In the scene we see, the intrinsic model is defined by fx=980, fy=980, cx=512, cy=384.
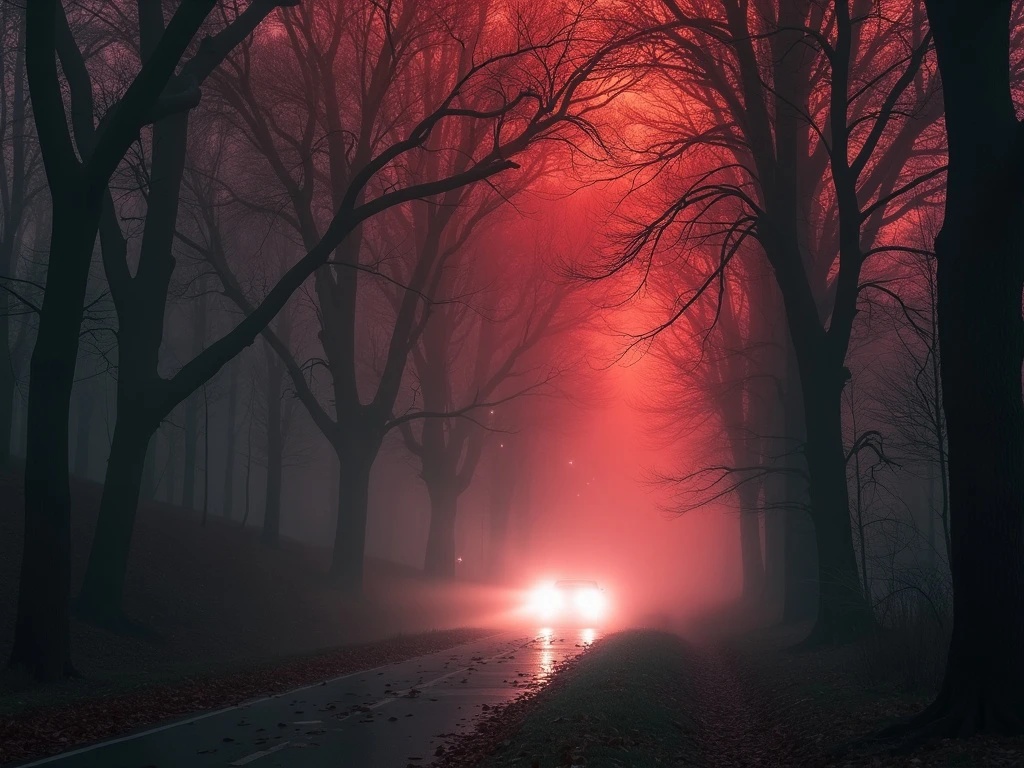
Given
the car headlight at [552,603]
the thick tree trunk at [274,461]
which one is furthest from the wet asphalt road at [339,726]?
the car headlight at [552,603]

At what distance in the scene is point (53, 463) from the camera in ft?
45.1

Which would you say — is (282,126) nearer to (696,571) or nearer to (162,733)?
(162,733)

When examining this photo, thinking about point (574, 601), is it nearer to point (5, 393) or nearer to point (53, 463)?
point (5, 393)

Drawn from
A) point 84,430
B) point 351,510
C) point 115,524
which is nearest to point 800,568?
point 351,510

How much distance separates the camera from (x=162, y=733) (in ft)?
32.5

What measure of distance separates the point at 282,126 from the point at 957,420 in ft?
67.5

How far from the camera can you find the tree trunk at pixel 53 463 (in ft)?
44.0

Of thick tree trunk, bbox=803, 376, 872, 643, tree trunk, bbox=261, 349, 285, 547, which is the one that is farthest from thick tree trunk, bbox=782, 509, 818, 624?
tree trunk, bbox=261, 349, 285, 547

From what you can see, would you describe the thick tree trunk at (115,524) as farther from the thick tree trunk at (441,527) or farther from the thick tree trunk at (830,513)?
the thick tree trunk at (441,527)

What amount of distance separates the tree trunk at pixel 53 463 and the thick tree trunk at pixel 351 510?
13.6 metres

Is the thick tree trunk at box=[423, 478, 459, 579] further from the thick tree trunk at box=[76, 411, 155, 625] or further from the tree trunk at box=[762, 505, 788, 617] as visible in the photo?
the thick tree trunk at box=[76, 411, 155, 625]

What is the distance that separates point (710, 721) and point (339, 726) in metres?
4.69

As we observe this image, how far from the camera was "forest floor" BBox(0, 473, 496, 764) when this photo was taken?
11.4 meters

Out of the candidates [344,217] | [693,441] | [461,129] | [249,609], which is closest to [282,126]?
[461,129]
